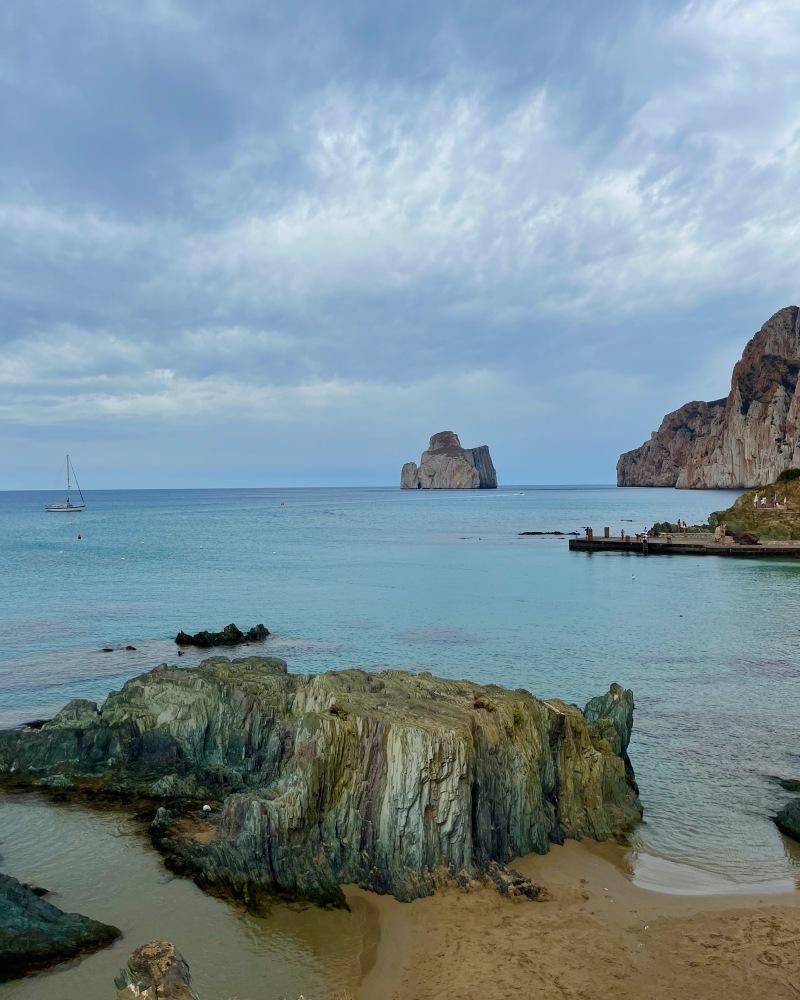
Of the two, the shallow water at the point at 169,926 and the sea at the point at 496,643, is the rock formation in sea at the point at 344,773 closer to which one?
the shallow water at the point at 169,926

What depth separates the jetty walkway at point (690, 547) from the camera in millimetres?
61562

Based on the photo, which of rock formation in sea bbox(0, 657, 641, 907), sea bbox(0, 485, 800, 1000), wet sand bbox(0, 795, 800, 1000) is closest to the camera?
wet sand bbox(0, 795, 800, 1000)

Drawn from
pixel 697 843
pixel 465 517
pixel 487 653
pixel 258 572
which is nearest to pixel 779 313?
pixel 465 517

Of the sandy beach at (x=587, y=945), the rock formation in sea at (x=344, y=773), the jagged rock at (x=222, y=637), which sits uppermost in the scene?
the rock formation in sea at (x=344, y=773)

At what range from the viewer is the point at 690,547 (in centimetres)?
6575

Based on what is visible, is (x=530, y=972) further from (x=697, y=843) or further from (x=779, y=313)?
(x=779, y=313)

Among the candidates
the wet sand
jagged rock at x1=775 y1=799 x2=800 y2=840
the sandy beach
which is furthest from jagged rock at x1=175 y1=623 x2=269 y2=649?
jagged rock at x1=775 y1=799 x2=800 y2=840

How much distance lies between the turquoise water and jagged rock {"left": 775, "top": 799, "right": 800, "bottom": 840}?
26 cm

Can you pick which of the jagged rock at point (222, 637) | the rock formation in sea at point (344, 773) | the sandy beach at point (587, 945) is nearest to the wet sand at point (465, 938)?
the sandy beach at point (587, 945)

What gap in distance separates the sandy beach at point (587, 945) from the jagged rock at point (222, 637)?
21452 millimetres

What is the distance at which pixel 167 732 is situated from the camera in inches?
636

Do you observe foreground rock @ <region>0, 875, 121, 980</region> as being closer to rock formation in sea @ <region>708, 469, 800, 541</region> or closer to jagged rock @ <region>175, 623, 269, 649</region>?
jagged rock @ <region>175, 623, 269, 649</region>

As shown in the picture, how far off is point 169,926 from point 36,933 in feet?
5.43

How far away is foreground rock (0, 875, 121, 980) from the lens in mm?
9117
